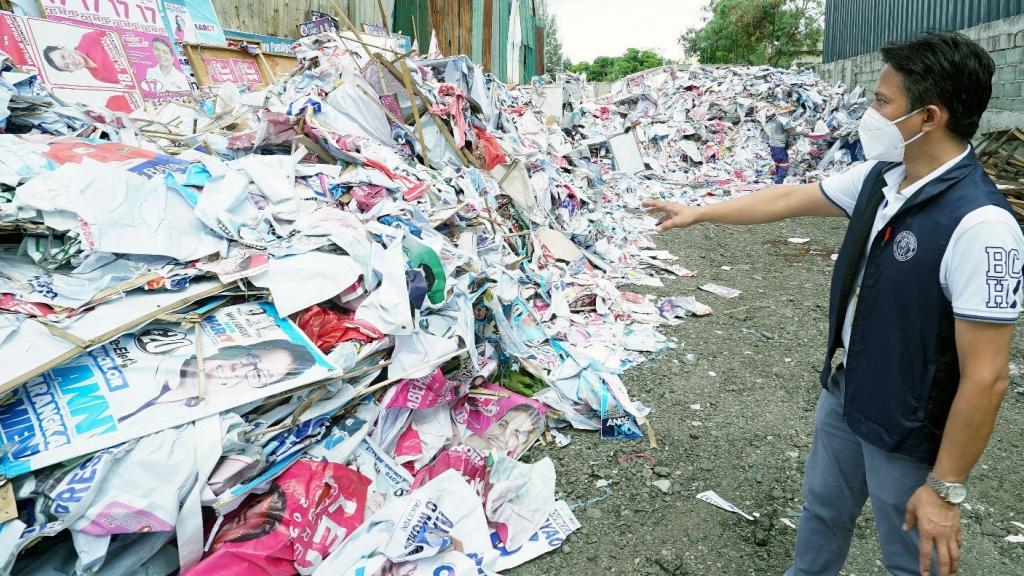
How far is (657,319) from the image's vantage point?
4.09 metres

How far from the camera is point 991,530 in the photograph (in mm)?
2150

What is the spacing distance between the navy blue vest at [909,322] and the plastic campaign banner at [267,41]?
614 centimetres

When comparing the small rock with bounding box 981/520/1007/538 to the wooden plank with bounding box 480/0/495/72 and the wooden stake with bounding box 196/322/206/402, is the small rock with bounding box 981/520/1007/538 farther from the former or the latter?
the wooden plank with bounding box 480/0/495/72

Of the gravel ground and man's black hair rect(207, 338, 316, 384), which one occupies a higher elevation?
man's black hair rect(207, 338, 316, 384)

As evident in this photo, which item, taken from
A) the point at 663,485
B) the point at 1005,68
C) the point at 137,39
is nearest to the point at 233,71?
the point at 137,39

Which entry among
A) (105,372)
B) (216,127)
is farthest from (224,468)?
(216,127)

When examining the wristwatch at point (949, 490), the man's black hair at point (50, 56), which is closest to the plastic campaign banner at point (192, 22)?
the man's black hair at point (50, 56)

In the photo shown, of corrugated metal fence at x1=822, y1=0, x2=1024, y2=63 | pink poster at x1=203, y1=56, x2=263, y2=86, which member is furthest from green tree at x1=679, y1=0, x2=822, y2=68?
pink poster at x1=203, y1=56, x2=263, y2=86

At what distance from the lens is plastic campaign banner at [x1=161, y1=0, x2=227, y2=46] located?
5.27 metres

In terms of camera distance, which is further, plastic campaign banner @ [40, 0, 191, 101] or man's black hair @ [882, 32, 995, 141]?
plastic campaign banner @ [40, 0, 191, 101]

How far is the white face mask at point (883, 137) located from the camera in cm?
125

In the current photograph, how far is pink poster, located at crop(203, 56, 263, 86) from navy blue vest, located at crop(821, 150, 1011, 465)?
5419 millimetres

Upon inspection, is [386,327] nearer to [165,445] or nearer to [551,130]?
[165,445]

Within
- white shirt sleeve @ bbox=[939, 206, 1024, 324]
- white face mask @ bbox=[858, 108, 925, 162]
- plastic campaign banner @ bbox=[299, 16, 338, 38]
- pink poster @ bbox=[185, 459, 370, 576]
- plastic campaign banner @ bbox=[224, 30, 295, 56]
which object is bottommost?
pink poster @ bbox=[185, 459, 370, 576]
